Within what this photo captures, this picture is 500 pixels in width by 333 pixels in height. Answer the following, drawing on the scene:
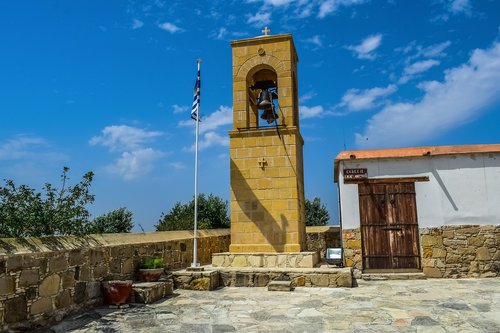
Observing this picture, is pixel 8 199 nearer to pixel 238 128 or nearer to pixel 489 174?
pixel 238 128

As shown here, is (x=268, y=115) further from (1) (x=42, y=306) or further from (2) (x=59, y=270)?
(1) (x=42, y=306)

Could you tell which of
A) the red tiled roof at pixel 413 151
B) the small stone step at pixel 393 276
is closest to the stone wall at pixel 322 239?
the red tiled roof at pixel 413 151

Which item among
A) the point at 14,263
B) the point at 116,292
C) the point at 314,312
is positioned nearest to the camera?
the point at 14,263

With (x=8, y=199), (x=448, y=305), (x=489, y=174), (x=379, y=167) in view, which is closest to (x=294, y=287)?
(x=448, y=305)

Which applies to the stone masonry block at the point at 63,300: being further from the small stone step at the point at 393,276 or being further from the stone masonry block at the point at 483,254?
the stone masonry block at the point at 483,254

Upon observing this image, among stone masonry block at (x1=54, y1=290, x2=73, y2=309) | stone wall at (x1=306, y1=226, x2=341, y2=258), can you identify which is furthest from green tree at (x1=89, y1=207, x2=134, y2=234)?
stone masonry block at (x1=54, y1=290, x2=73, y2=309)

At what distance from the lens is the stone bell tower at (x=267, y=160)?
10117mm

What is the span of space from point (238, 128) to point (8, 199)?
558 centimetres

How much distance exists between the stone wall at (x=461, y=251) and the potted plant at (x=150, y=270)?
248 inches

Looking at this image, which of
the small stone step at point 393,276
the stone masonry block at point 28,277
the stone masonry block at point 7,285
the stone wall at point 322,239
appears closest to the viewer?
the stone masonry block at point 7,285

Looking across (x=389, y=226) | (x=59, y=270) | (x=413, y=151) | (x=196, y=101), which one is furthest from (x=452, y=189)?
(x=59, y=270)

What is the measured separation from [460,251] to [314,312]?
5341 mm

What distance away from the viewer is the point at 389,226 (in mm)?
9977

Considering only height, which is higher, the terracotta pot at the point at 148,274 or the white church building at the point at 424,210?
the white church building at the point at 424,210
